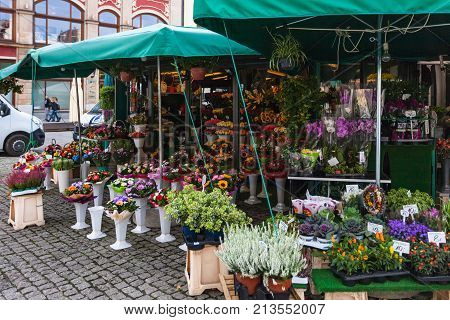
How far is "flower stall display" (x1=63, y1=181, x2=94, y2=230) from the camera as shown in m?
5.23

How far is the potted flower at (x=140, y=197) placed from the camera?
5.10 meters

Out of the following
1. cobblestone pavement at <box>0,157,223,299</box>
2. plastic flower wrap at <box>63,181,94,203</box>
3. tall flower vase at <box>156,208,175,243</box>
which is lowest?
cobblestone pavement at <box>0,157,223,299</box>

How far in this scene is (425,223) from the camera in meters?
3.59

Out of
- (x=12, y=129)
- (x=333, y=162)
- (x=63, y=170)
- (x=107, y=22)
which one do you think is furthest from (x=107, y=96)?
(x=107, y=22)

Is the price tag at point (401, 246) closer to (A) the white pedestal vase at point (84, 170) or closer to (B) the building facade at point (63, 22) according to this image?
(A) the white pedestal vase at point (84, 170)

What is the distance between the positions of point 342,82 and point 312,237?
3998mm

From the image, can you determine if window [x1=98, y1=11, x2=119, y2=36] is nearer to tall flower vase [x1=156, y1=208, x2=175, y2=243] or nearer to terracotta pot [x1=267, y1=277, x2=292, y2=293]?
tall flower vase [x1=156, y1=208, x2=175, y2=243]

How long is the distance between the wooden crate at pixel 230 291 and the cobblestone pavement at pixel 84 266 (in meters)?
0.20

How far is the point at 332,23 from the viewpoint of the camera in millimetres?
4258

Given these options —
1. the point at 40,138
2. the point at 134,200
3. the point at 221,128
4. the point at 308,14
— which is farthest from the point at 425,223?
the point at 40,138

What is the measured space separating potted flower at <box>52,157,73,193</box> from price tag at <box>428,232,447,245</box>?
6.06 metres

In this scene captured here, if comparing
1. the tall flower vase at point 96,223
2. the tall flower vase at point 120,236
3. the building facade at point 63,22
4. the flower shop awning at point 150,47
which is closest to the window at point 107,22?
the building facade at point 63,22

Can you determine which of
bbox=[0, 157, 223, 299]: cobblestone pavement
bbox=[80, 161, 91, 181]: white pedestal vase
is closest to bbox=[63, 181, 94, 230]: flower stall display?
bbox=[0, 157, 223, 299]: cobblestone pavement

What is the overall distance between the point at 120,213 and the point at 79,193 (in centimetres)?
100
